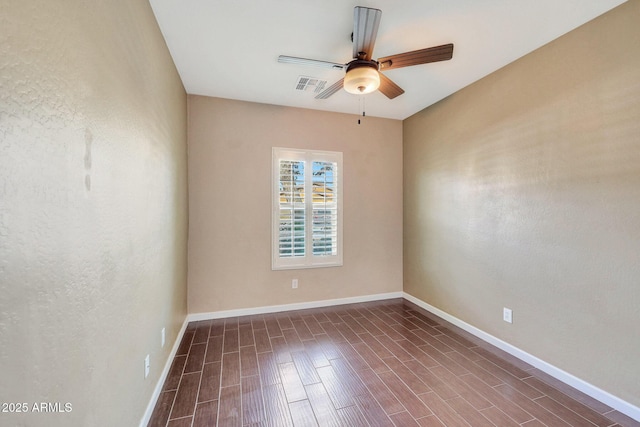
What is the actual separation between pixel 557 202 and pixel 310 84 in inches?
100

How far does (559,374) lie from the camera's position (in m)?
2.20

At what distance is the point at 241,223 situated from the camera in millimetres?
3465

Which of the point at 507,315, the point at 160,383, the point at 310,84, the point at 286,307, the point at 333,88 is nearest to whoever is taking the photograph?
the point at 160,383

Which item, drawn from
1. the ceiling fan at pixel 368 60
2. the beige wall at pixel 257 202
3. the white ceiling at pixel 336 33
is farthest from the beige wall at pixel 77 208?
the beige wall at pixel 257 202

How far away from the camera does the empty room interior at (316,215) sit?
89 cm

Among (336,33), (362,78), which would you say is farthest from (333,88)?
(362,78)

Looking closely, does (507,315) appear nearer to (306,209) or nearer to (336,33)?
(306,209)

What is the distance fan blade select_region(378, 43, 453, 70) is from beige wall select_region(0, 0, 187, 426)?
1628 mm

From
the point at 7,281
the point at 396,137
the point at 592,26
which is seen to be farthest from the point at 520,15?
the point at 7,281

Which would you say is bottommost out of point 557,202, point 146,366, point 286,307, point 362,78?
point 286,307

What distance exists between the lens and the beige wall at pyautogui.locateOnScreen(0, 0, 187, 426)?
27.1 inches

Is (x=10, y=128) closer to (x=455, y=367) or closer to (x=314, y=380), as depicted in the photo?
(x=314, y=380)

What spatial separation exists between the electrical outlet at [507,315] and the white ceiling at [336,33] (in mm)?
2359

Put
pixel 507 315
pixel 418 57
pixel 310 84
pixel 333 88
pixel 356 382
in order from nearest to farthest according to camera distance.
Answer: pixel 418 57, pixel 356 382, pixel 333 88, pixel 507 315, pixel 310 84
